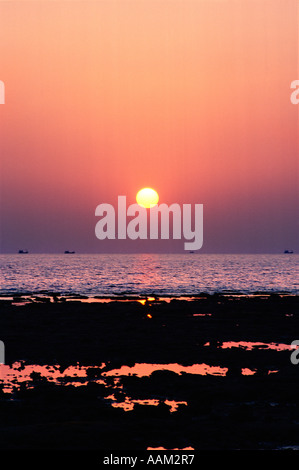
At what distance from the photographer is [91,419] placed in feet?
49.1

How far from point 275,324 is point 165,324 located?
24.2 ft

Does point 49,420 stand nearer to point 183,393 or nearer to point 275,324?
point 183,393

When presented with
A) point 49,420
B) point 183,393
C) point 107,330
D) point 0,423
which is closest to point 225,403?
point 183,393

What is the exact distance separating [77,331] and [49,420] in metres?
18.3

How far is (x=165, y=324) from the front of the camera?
120ft

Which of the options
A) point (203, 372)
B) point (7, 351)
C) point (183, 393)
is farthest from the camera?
point (7, 351)
